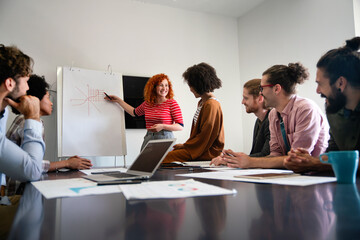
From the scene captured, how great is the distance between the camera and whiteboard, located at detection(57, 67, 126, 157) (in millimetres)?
3191

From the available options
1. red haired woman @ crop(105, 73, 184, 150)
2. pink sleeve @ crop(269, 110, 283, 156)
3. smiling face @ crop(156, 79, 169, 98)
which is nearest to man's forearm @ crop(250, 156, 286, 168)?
pink sleeve @ crop(269, 110, 283, 156)

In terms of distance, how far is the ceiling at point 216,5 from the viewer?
4.18 meters

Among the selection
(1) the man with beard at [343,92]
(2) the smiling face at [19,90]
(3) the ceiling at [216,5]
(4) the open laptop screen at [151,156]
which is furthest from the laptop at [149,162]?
(3) the ceiling at [216,5]

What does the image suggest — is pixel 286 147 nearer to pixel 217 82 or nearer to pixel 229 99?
pixel 217 82

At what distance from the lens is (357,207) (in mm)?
459

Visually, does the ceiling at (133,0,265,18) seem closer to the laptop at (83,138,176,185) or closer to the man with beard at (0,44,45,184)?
the man with beard at (0,44,45,184)

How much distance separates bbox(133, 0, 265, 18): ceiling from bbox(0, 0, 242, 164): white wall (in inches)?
3.9

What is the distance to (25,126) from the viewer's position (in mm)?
1252

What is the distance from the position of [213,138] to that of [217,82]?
65 cm

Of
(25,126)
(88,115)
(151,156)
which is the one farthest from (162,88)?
(151,156)

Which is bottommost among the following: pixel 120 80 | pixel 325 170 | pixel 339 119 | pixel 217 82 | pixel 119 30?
pixel 325 170

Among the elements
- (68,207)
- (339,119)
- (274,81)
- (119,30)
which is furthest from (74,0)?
(68,207)

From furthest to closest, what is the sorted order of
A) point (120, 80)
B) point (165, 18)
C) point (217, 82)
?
point (165, 18)
point (120, 80)
point (217, 82)

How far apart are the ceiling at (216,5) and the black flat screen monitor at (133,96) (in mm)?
1186
